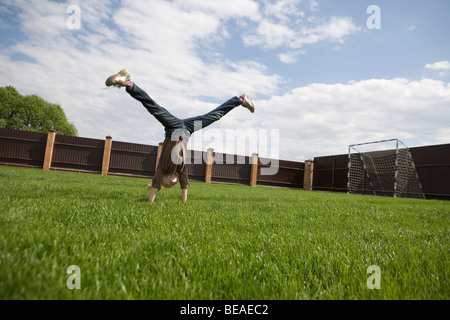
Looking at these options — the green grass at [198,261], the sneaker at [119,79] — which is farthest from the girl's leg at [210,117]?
the green grass at [198,261]

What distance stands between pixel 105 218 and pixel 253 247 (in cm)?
168

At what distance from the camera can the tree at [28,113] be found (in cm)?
3797

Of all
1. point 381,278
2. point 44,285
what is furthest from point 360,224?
point 44,285

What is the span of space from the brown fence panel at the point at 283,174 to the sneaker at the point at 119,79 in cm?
1864

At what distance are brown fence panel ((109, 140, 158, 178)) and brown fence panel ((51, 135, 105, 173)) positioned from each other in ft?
3.24

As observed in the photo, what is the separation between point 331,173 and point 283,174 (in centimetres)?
408

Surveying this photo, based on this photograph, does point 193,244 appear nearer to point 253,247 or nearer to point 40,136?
point 253,247

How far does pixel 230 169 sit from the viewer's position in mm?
21172

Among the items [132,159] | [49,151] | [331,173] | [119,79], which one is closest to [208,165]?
[132,159]

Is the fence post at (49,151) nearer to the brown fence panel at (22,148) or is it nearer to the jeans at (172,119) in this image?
the brown fence panel at (22,148)

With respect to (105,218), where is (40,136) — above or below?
above

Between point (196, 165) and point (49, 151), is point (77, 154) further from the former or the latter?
point (196, 165)

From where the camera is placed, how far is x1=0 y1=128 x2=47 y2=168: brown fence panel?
57.9 ft
